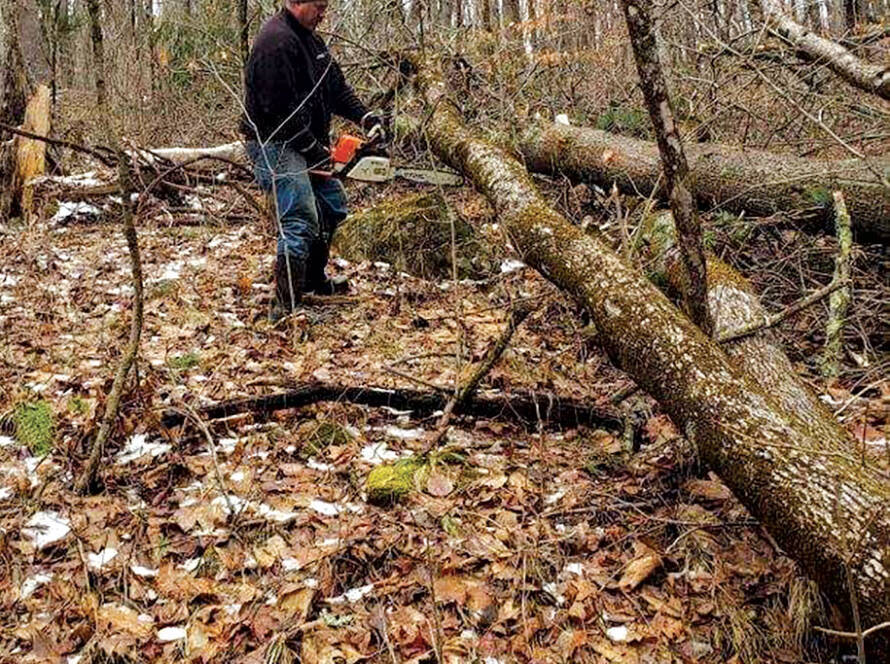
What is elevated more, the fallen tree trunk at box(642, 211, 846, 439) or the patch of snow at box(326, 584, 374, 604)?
the fallen tree trunk at box(642, 211, 846, 439)

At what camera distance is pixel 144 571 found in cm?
275

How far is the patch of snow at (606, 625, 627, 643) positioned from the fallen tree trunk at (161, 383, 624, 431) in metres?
1.22

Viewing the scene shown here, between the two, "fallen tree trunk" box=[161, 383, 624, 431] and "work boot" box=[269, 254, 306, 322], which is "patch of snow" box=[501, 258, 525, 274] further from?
"fallen tree trunk" box=[161, 383, 624, 431]

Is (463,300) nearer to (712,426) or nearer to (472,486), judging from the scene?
(472,486)

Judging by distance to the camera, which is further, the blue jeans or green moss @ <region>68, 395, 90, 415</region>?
the blue jeans

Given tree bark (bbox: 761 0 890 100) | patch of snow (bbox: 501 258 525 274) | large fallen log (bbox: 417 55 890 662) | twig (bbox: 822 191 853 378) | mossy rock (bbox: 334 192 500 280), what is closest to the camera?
large fallen log (bbox: 417 55 890 662)

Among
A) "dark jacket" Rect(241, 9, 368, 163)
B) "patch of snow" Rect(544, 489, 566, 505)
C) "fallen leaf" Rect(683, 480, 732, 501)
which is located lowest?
"fallen leaf" Rect(683, 480, 732, 501)

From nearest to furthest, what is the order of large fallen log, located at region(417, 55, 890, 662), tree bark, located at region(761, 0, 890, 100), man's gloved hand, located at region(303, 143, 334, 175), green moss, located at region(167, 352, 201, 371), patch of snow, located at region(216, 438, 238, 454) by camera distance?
large fallen log, located at region(417, 55, 890, 662) < patch of snow, located at region(216, 438, 238, 454) < green moss, located at region(167, 352, 201, 371) < tree bark, located at region(761, 0, 890, 100) < man's gloved hand, located at region(303, 143, 334, 175)

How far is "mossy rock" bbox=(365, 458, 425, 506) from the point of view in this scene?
311cm

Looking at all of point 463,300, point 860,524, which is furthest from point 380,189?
point 860,524

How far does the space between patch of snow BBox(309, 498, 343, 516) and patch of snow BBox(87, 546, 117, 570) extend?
0.75 meters

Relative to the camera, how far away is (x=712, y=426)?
105 inches

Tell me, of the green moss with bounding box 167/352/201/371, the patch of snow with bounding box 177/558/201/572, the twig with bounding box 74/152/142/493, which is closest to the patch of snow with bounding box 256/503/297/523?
the patch of snow with bounding box 177/558/201/572

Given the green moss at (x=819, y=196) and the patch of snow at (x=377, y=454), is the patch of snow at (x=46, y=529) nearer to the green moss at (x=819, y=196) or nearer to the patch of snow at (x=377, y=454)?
the patch of snow at (x=377, y=454)
